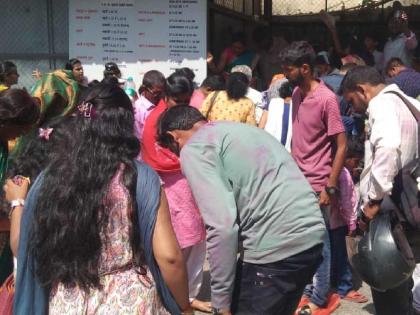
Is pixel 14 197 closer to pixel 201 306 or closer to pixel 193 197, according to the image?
pixel 193 197

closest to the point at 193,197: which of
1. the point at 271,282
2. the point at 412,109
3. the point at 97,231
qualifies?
the point at 271,282

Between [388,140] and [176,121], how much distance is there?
3.84 ft

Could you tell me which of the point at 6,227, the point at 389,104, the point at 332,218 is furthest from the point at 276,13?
the point at 6,227

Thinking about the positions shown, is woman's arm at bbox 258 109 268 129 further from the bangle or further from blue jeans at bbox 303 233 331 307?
the bangle

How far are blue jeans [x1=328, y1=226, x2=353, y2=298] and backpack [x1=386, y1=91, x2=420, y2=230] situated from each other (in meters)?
1.02

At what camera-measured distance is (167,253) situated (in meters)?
2.10

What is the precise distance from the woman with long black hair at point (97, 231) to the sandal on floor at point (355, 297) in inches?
105

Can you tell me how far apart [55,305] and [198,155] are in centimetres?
80

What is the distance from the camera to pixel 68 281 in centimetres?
208

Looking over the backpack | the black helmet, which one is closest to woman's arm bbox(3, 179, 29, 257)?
the black helmet

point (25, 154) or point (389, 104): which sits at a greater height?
point (389, 104)

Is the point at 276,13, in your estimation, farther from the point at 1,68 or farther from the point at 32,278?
the point at 32,278

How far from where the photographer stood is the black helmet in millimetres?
3182

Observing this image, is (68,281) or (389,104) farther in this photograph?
(389,104)
